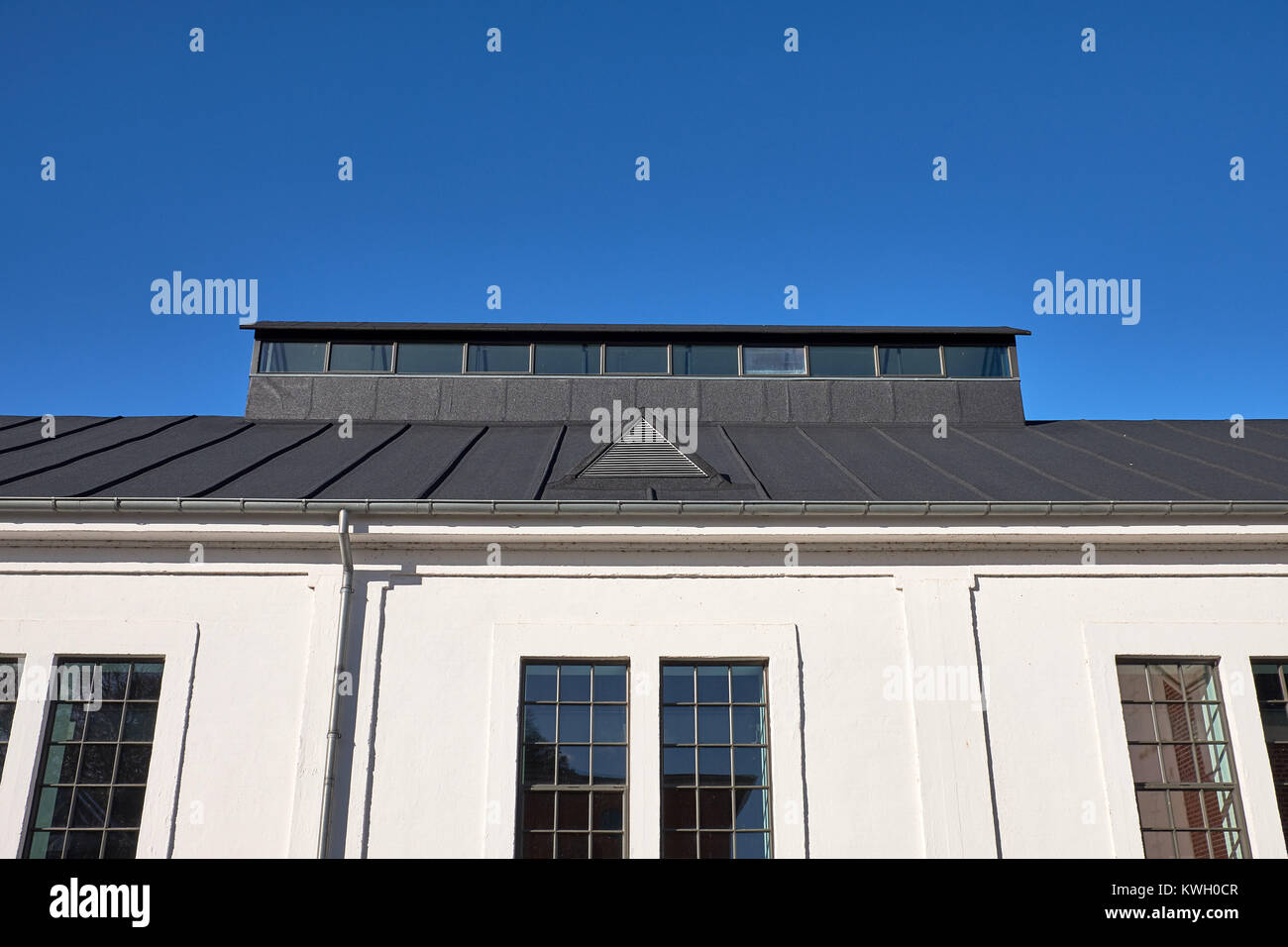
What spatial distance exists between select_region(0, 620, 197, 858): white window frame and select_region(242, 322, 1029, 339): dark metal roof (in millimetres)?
7847

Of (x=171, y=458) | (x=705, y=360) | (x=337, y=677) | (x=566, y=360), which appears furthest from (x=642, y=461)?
(x=705, y=360)

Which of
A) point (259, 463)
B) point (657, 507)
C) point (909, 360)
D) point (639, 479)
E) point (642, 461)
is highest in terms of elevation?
point (909, 360)

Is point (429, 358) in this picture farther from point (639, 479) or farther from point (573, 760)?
point (573, 760)

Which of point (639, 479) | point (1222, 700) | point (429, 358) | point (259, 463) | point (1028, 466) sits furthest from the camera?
point (429, 358)

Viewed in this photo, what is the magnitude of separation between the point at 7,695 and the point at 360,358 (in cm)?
816

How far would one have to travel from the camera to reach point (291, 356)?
1678cm

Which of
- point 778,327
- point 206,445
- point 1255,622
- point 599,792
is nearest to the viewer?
point 599,792

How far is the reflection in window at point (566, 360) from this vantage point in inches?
658

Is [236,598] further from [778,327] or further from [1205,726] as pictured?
[778,327]

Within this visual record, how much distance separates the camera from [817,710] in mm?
9656

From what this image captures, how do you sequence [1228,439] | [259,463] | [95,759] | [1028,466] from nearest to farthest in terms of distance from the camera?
[95,759] < [259,463] < [1028,466] < [1228,439]
